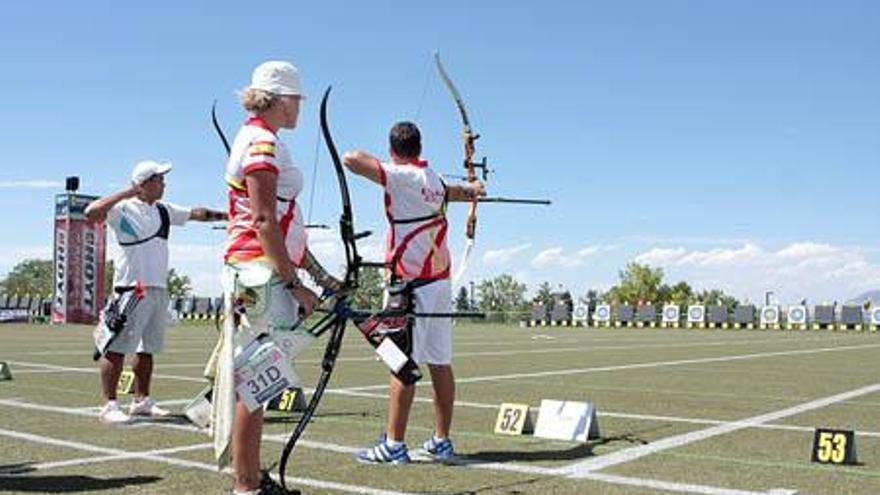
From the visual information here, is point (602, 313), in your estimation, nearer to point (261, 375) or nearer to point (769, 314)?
point (769, 314)

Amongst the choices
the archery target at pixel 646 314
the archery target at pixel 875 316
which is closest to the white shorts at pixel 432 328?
the archery target at pixel 875 316

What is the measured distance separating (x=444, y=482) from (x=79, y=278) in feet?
157

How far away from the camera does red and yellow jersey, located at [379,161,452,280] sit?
22.6ft

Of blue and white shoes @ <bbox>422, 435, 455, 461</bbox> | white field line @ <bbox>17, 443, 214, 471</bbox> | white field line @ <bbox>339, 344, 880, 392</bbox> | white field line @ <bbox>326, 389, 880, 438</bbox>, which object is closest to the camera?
white field line @ <bbox>17, 443, 214, 471</bbox>

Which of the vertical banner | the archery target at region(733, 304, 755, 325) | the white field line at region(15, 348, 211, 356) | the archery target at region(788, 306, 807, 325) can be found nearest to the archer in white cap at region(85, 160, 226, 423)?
the white field line at region(15, 348, 211, 356)

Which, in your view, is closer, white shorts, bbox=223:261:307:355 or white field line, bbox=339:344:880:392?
white shorts, bbox=223:261:307:355

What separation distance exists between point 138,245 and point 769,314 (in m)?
66.1

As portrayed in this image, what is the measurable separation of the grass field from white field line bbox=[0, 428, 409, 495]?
0.01m

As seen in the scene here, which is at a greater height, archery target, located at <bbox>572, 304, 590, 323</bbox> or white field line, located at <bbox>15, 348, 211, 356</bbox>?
archery target, located at <bbox>572, 304, 590, 323</bbox>

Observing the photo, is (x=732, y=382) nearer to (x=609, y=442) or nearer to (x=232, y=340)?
(x=609, y=442)

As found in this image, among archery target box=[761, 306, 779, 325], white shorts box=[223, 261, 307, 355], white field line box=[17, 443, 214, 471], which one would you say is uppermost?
white shorts box=[223, 261, 307, 355]

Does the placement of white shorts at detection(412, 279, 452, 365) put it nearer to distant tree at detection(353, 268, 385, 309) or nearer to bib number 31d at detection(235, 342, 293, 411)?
distant tree at detection(353, 268, 385, 309)

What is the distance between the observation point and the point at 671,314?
70.8 metres

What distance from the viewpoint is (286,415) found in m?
9.07
